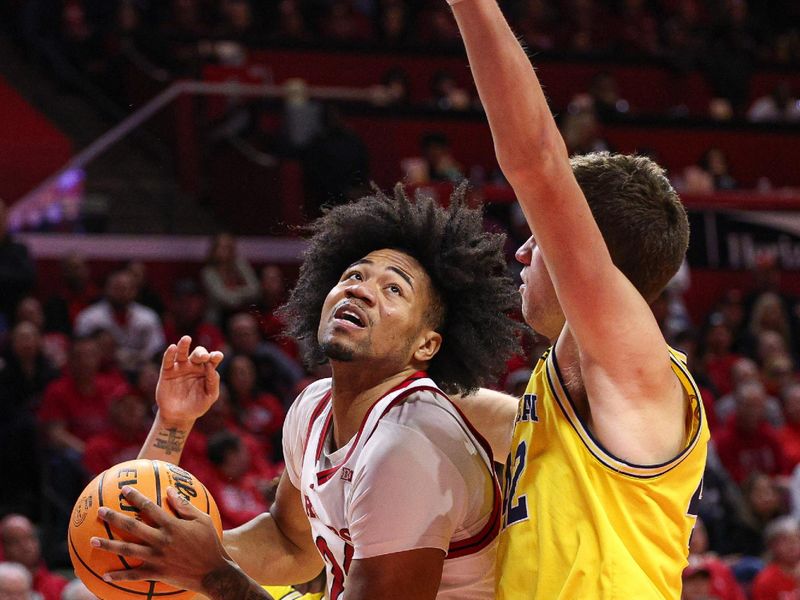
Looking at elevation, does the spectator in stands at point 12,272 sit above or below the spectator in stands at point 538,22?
below

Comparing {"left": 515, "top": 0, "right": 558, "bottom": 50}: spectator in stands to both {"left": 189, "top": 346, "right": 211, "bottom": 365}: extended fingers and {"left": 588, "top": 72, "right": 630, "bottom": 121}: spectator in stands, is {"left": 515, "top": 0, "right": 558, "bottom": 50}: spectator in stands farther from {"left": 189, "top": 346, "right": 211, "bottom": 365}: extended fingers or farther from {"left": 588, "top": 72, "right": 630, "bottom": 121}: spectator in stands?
{"left": 189, "top": 346, "right": 211, "bottom": 365}: extended fingers

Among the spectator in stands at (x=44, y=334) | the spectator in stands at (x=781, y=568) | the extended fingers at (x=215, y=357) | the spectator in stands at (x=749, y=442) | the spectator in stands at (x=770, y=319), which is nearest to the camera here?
the extended fingers at (x=215, y=357)

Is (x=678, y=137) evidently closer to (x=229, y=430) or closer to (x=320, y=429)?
(x=229, y=430)

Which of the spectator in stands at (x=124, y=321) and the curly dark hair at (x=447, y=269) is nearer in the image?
the curly dark hair at (x=447, y=269)

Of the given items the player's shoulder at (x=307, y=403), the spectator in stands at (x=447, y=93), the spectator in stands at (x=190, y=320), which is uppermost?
the player's shoulder at (x=307, y=403)

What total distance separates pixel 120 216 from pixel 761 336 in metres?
5.65

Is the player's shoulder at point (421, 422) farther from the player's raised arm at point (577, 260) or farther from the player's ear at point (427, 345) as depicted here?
the player's raised arm at point (577, 260)

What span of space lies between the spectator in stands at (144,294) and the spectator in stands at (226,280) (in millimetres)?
393

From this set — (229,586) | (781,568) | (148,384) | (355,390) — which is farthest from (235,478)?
(229,586)

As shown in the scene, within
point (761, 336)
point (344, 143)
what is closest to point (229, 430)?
point (344, 143)

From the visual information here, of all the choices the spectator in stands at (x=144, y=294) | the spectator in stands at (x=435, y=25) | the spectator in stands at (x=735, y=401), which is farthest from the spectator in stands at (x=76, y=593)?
the spectator in stands at (x=435, y=25)

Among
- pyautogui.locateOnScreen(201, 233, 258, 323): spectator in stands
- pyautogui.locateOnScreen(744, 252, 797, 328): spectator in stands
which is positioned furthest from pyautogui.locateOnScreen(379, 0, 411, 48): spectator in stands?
pyautogui.locateOnScreen(744, 252, 797, 328): spectator in stands

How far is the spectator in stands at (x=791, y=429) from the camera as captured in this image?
10.2 metres

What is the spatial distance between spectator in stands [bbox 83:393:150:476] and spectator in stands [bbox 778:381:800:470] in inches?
199
